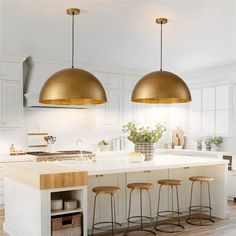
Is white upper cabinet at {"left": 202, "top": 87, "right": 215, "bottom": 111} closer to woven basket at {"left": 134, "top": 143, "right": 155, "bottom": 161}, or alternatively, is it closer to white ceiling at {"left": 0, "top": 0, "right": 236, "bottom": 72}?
white ceiling at {"left": 0, "top": 0, "right": 236, "bottom": 72}

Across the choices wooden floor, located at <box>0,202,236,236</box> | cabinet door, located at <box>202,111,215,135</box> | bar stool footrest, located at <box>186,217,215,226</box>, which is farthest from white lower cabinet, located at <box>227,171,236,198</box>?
→ bar stool footrest, located at <box>186,217,215,226</box>

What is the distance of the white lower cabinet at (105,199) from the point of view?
4.72 m

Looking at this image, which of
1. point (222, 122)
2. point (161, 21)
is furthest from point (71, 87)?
point (222, 122)

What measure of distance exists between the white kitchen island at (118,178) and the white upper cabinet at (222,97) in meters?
2.25

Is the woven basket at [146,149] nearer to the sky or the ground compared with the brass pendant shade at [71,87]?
nearer to the ground

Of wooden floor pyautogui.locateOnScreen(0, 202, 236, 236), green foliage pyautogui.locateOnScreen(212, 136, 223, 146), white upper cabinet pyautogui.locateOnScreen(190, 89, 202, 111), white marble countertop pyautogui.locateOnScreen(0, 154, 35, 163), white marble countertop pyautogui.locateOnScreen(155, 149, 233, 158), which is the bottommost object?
wooden floor pyautogui.locateOnScreen(0, 202, 236, 236)

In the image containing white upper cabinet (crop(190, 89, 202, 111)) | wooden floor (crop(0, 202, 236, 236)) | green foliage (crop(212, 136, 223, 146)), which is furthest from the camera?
white upper cabinet (crop(190, 89, 202, 111))

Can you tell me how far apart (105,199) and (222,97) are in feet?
13.3

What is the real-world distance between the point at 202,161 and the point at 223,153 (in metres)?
2.06

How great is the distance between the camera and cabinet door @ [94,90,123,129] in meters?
7.70

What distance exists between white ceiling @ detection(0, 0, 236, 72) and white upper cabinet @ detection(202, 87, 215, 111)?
1085 millimetres

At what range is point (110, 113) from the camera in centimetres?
783

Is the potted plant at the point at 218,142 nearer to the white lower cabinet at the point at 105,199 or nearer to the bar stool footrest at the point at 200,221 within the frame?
the bar stool footrest at the point at 200,221

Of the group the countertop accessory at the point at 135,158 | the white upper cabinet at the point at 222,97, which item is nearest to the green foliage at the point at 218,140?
Answer: the white upper cabinet at the point at 222,97
